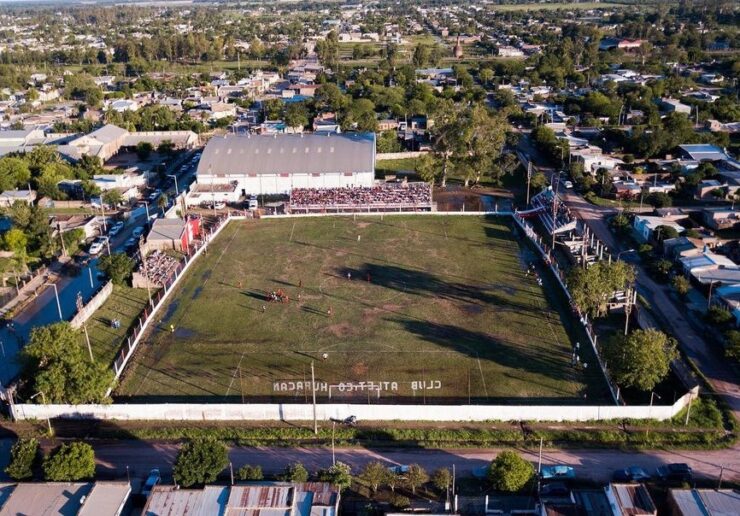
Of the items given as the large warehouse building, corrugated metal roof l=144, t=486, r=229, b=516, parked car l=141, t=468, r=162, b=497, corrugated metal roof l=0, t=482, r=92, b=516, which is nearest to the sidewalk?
the large warehouse building

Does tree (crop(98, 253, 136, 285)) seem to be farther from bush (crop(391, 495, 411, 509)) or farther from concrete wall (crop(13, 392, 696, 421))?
bush (crop(391, 495, 411, 509))

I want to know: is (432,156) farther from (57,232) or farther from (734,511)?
(734,511)

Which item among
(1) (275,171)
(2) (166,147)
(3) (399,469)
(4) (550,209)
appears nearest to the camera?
(3) (399,469)

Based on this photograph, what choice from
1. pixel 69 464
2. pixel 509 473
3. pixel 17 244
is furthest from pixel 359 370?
pixel 17 244

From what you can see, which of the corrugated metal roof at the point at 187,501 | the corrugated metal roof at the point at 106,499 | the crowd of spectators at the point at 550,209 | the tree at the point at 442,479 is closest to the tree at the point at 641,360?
the tree at the point at 442,479

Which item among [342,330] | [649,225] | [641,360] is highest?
[641,360]

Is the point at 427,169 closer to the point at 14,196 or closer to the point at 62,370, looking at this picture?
the point at 14,196
